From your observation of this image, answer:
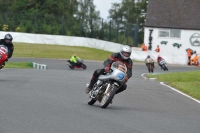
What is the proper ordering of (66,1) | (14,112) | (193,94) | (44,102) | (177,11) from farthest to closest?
(66,1) → (177,11) → (193,94) → (44,102) → (14,112)

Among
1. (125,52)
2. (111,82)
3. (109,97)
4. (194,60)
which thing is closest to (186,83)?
(125,52)

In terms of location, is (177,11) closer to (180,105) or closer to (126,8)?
(180,105)

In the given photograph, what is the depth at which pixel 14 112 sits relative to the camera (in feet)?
36.1

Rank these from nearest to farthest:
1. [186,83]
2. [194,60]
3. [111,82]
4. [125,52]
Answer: [111,82], [125,52], [186,83], [194,60]

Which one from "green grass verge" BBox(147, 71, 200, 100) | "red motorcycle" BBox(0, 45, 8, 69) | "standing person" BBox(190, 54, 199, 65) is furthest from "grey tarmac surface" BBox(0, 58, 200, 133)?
"standing person" BBox(190, 54, 199, 65)

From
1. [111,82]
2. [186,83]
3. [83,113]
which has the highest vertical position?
[111,82]

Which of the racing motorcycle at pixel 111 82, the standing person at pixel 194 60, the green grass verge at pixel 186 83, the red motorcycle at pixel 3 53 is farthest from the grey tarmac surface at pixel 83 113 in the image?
the standing person at pixel 194 60

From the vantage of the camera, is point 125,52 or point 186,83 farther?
point 186,83

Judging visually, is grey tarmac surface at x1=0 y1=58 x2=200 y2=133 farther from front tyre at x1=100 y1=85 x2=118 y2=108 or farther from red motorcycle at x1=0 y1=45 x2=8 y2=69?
red motorcycle at x1=0 y1=45 x2=8 y2=69

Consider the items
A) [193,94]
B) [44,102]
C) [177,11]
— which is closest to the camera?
[44,102]

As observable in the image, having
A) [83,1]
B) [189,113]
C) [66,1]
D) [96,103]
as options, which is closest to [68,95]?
[96,103]

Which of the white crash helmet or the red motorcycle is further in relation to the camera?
the red motorcycle

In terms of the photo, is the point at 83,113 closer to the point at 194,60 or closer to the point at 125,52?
the point at 125,52

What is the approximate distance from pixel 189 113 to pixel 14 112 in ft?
15.0
